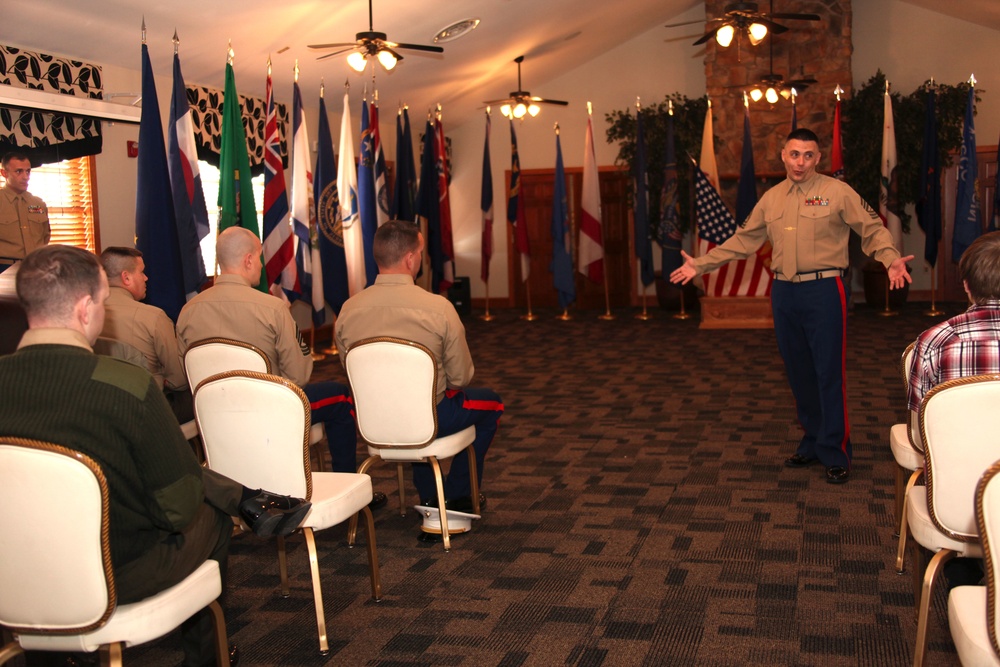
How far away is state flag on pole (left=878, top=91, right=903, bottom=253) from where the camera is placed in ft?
36.2

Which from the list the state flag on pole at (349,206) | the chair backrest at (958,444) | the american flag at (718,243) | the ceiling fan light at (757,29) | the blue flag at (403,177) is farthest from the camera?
the american flag at (718,243)

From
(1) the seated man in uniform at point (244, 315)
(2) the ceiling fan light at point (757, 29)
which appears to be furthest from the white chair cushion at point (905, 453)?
(2) the ceiling fan light at point (757, 29)

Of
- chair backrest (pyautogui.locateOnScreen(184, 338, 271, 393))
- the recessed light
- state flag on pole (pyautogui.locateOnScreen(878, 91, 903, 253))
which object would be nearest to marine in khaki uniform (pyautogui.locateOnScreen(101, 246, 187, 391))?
chair backrest (pyautogui.locateOnScreen(184, 338, 271, 393))

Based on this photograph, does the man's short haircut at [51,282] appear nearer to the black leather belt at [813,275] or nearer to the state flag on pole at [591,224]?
the black leather belt at [813,275]

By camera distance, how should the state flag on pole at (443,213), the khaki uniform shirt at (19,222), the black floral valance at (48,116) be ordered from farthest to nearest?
the state flag on pole at (443,213), the black floral valance at (48,116), the khaki uniform shirt at (19,222)

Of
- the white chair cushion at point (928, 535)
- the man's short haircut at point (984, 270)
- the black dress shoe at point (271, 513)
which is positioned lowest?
the white chair cushion at point (928, 535)

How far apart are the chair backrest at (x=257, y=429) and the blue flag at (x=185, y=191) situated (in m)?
3.05

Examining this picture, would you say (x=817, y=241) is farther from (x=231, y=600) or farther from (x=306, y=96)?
(x=306, y=96)

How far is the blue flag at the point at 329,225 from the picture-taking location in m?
7.93

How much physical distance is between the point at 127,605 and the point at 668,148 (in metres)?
10.2

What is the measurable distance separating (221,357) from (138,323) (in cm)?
64

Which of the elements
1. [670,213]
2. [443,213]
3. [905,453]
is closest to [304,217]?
[443,213]

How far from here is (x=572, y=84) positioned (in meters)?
13.4

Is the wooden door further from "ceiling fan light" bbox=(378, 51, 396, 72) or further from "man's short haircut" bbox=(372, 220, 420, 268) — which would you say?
"man's short haircut" bbox=(372, 220, 420, 268)
